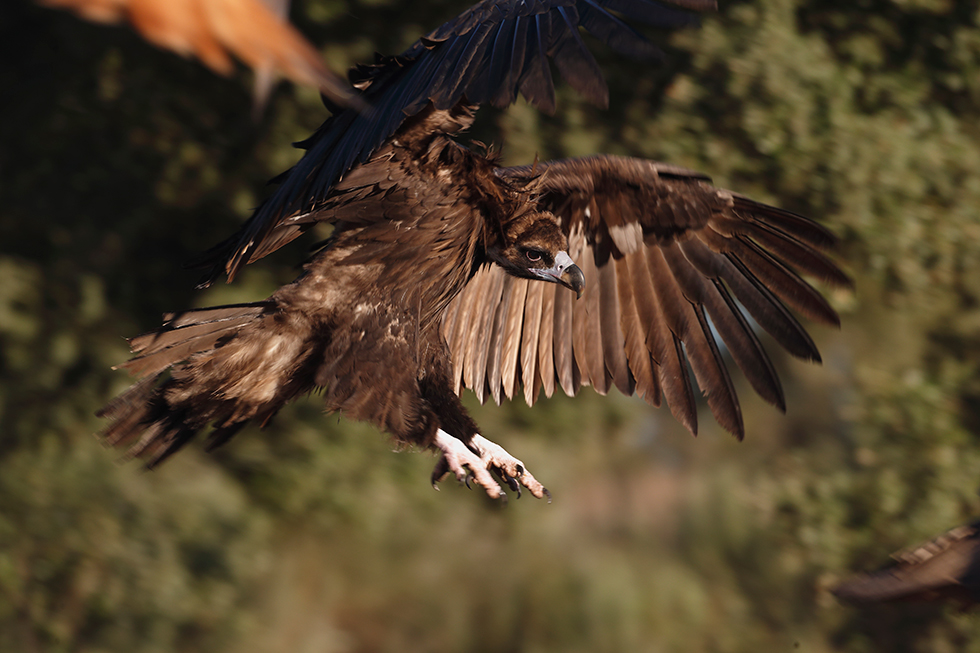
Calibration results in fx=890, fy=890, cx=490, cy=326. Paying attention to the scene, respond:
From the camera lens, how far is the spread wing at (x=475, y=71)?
2176 millimetres

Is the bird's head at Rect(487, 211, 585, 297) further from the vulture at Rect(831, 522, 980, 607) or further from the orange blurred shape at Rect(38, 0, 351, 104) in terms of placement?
the orange blurred shape at Rect(38, 0, 351, 104)

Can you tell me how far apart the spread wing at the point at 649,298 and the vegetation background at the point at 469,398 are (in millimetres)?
1493

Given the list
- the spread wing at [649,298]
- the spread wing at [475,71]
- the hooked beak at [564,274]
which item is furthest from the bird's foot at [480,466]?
the spread wing at [475,71]

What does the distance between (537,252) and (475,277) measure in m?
0.73

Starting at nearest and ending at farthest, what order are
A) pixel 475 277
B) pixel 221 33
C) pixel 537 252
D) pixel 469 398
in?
pixel 221 33
pixel 537 252
pixel 475 277
pixel 469 398

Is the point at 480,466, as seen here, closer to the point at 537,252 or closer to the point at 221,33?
the point at 537,252

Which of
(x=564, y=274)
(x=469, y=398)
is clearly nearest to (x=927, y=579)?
(x=564, y=274)

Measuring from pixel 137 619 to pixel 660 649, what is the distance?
11.3ft

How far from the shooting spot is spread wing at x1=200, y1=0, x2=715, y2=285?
2.18 metres

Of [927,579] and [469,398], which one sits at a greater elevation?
[927,579]

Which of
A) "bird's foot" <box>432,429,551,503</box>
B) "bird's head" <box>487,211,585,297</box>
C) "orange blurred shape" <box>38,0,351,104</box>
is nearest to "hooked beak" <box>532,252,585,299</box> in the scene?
"bird's head" <box>487,211,585,297</box>

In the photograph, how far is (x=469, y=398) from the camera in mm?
5922

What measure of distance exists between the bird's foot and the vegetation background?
2.47 meters

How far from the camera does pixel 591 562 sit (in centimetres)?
652
